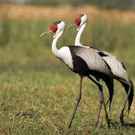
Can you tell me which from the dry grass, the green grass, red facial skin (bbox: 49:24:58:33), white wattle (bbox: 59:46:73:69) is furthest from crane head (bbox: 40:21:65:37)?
the dry grass

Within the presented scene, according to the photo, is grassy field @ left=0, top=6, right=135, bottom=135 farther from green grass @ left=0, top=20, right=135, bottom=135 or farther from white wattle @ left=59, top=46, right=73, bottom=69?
white wattle @ left=59, top=46, right=73, bottom=69

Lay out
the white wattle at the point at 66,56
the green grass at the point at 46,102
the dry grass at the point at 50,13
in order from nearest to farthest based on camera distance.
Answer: the white wattle at the point at 66,56 < the green grass at the point at 46,102 < the dry grass at the point at 50,13

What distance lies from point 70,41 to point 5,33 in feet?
9.58

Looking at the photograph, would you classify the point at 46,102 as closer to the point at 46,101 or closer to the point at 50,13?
the point at 46,101

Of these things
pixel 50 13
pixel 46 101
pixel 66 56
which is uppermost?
pixel 66 56

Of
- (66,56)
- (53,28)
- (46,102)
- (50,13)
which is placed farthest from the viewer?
(50,13)

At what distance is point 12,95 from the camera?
11.9m

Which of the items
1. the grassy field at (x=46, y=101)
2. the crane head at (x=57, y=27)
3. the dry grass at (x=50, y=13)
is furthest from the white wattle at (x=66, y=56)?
the dry grass at (x=50, y=13)

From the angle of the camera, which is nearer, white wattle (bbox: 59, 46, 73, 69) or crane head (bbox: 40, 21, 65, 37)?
white wattle (bbox: 59, 46, 73, 69)

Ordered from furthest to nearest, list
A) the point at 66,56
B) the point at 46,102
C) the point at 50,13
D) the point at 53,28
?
the point at 50,13, the point at 46,102, the point at 53,28, the point at 66,56

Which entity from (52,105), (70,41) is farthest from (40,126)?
(70,41)

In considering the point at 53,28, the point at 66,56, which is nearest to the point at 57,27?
the point at 53,28

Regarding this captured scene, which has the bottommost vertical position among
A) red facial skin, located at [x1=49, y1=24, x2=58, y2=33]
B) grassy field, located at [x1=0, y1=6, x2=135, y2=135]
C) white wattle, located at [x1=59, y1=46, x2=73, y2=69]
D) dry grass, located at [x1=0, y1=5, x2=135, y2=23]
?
dry grass, located at [x1=0, y1=5, x2=135, y2=23]

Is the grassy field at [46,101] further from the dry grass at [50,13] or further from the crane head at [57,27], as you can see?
the dry grass at [50,13]
